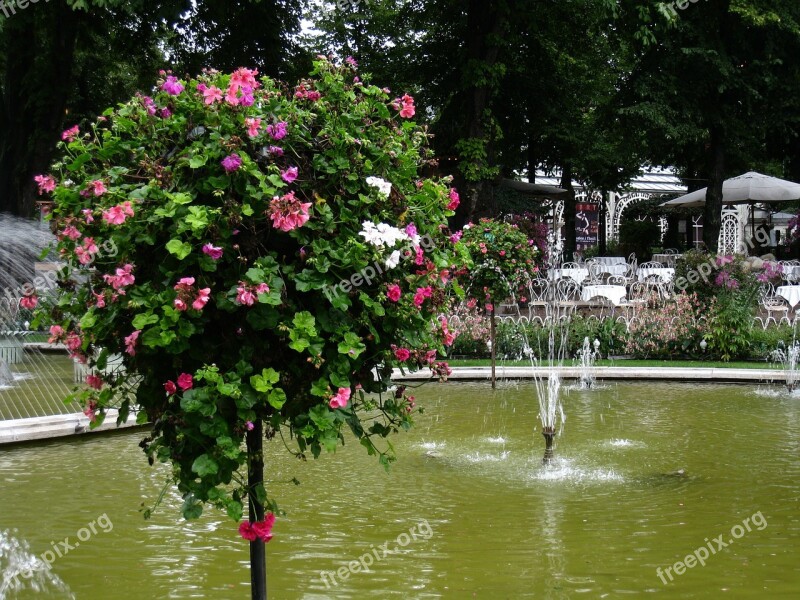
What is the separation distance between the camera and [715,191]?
23.5 meters

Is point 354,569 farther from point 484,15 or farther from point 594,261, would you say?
point 594,261

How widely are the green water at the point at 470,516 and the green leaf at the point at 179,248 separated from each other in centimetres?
267

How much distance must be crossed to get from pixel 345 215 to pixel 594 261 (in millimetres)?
22103

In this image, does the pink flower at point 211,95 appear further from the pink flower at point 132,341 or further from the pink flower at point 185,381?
the pink flower at point 185,381

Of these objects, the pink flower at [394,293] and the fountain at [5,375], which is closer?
the pink flower at [394,293]

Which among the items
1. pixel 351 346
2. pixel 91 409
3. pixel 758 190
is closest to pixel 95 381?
pixel 91 409

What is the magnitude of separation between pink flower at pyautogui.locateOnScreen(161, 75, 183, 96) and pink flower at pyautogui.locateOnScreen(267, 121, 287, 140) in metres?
→ 0.38

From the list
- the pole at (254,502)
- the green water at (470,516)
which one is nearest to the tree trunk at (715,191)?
the green water at (470,516)

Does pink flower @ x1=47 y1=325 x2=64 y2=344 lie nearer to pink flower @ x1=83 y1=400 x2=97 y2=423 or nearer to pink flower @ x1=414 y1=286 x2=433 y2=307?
pink flower @ x1=83 y1=400 x2=97 y2=423

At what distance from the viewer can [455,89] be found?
2386 cm

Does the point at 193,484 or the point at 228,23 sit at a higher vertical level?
the point at 228,23

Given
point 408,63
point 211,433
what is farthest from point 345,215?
point 408,63

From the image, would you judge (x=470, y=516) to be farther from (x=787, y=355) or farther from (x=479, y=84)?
(x=479, y=84)

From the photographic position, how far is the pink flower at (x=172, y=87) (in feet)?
11.4
